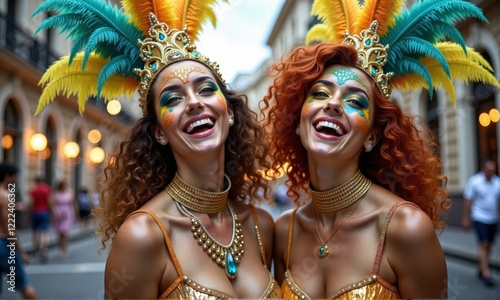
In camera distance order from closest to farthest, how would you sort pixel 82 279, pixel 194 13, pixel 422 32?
pixel 422 32 < pixel 194 13 < pixel 82 279

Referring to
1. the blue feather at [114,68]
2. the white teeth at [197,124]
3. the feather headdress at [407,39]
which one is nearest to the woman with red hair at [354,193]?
the feather headdress at [407,39]

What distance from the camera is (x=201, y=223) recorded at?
262 cm

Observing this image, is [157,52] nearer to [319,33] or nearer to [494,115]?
[319,33]

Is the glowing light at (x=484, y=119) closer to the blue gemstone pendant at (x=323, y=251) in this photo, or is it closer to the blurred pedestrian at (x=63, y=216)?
the blurred pedestrian at (x=63, y=216)

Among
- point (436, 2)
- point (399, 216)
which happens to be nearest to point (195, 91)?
point (399, 216)

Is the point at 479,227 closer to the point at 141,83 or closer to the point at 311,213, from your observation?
the point at 311,213

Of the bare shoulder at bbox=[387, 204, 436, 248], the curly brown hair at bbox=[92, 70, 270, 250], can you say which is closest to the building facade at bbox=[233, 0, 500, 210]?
the curly brown hair at bbox=[92, 70, 270, 250]

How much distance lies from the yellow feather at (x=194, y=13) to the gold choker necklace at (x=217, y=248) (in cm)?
105

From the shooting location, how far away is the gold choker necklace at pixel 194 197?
8.76ft

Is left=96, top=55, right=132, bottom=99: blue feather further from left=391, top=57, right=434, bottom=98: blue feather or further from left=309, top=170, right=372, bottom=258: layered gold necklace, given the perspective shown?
left=391, top=57, right=434, bottom=98: blue feather

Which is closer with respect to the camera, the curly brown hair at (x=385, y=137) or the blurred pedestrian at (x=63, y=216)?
the curly brown hair at (x=385, y=137)

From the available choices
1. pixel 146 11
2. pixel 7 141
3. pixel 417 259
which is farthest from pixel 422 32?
pixel 7 141

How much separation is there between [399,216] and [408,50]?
1.02 meters

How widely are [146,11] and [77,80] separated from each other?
566 mm
